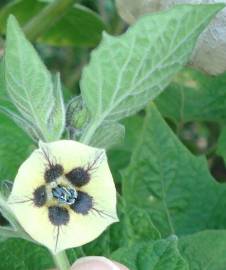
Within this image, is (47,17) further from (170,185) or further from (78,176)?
(78,176)

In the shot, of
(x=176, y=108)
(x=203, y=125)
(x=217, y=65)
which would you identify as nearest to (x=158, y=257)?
(x=217, y=65)

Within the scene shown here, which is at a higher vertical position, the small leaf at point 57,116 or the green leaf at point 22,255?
the small leaf at point 57,116

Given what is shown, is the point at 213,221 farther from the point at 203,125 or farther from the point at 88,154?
the point at 203,125

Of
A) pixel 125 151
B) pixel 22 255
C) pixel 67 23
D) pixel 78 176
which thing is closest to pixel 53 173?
pixel 78 176

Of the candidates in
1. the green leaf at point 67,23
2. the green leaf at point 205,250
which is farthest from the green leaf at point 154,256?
the green leaf at point 67,23

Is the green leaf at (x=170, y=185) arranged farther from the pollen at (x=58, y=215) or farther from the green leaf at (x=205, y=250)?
the pollen at (x=58, y=215)

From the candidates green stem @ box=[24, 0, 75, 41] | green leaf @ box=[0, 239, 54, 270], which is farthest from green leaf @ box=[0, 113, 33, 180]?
green stem @ box=[24, 0, 75, 41]
